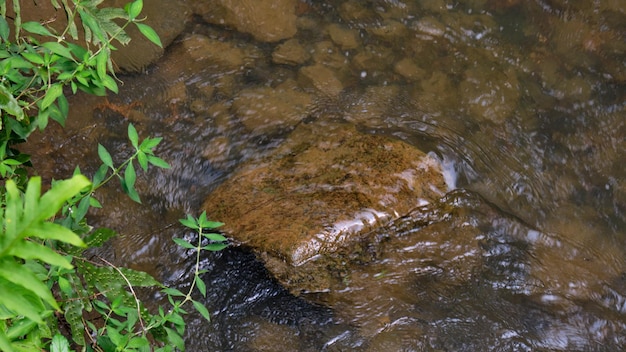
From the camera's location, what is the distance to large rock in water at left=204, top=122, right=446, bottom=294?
3.02 meters

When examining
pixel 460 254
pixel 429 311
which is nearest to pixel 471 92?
pixel 460 254

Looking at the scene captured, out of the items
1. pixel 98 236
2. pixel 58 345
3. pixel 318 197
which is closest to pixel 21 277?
pixel 58 345

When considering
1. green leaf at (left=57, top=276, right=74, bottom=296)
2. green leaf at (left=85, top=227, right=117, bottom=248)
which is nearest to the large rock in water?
green leaf at (left=85, top=227, right=117, bottom=248)

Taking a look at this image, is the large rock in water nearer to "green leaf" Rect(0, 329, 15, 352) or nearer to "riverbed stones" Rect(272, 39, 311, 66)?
"riverbed stones" Rect(272, 39, 311, 66)

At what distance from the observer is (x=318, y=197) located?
317 centimetres

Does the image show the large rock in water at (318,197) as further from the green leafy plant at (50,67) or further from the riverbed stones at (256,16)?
the green leafy plant at (50,67)

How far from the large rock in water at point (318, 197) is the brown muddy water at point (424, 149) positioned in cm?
9

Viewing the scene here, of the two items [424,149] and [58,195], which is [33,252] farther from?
[424,149]

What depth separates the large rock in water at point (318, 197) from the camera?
119 inches

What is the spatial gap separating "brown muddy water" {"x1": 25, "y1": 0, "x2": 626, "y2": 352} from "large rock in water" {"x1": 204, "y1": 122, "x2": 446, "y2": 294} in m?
0.09

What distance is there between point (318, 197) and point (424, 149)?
713 mm

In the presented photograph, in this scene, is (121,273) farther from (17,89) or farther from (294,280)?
(294,280)

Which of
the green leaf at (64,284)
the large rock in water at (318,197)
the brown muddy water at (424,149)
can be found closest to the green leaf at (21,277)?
the green leaf at (64,284)

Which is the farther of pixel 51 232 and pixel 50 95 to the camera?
pixel 50 95
